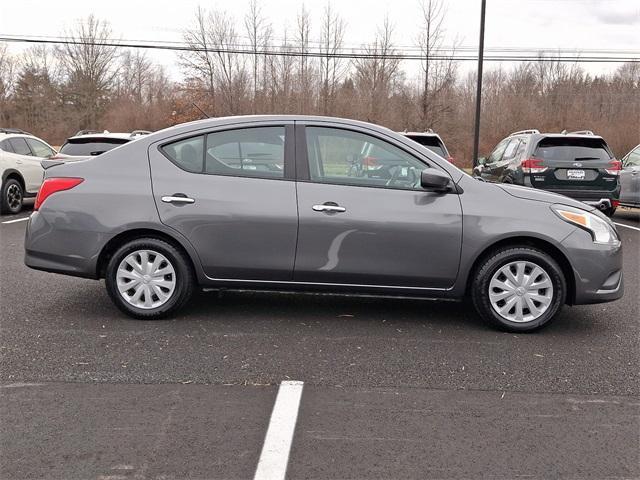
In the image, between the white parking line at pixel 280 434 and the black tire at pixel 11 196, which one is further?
the black tire at pixel 11 196

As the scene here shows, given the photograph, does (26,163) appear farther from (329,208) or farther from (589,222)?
(589,222)

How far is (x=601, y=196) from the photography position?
35.3 feet

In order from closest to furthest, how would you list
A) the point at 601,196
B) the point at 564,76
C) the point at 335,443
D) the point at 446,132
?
the point at 335,443 → the point at 601,196 → the point at 446,132 → the point at 564,76

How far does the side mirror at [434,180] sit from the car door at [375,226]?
0.06 metres

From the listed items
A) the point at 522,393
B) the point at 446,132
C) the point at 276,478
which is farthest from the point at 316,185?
the point at 446,132

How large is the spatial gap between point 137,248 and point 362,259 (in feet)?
5.96

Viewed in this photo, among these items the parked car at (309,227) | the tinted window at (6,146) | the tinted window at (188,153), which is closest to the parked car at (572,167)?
the parked car at (309,227)

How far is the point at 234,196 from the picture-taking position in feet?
15.9

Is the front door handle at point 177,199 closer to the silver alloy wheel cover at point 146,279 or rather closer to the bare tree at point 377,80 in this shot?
the silver alloy wheel cover at point 146,279

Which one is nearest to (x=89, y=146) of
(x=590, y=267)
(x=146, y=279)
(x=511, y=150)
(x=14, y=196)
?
(x=14, y=196)

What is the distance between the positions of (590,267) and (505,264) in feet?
2.17

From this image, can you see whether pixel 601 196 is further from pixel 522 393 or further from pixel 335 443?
pixel 335 443

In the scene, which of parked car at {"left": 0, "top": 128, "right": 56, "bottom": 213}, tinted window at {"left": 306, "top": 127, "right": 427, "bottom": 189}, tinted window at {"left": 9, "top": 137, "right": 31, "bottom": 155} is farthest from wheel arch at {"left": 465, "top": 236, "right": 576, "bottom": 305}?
tinted window at {"left": 9, "top": 137, "right": 31, "bottom": 155}

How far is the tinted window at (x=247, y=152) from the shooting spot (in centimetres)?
493
